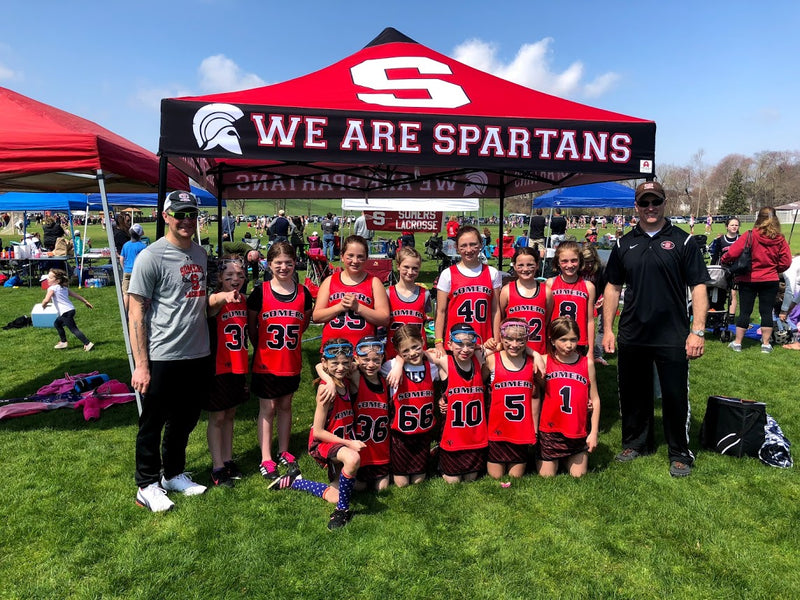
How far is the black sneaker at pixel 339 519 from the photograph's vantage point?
3.09 metres

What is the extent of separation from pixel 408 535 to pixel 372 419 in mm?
826

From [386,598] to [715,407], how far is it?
340 centimetres

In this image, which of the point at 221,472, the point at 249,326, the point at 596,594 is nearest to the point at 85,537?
the point at 221,472

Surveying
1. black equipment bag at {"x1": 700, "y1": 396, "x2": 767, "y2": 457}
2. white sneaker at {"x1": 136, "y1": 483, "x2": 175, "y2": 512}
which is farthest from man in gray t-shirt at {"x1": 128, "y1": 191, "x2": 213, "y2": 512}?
black equipment bag at {"x1": 700, "y1": 396, "x2": 767, "y2": 457}

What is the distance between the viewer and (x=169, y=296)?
3.12m

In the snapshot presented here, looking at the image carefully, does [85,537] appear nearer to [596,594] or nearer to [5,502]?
[5,502]

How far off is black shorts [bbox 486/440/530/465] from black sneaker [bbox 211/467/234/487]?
203 centimetres

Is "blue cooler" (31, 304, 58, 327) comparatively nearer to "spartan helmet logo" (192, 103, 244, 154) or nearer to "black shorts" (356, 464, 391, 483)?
"spartan helmet logo" (192, 103, 244, 154)

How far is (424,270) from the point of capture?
18.5m

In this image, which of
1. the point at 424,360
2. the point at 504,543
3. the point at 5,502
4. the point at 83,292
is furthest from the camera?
the point at 83,292

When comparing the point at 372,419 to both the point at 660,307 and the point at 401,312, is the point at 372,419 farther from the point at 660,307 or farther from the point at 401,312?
the point at 660,307

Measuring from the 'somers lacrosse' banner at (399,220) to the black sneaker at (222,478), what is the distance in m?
10.3

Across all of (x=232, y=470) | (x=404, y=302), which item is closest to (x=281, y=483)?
(x=232, y=470)

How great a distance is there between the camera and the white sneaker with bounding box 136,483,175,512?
10.7 feet
